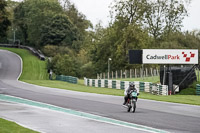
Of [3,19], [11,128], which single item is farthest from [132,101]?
[3,19]

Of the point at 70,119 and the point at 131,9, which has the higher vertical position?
the point at 131,9

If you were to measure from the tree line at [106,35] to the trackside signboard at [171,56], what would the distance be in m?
24.7

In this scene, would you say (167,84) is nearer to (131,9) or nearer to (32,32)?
(131,9)

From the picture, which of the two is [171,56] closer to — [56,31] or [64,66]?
[64,66]

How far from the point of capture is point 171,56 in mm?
42344

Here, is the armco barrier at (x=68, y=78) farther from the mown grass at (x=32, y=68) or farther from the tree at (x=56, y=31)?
the tree at (x=56, y=31)

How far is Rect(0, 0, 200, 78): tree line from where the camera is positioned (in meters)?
75.0

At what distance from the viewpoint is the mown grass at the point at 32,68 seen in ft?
201

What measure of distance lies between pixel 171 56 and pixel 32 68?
31900 mm

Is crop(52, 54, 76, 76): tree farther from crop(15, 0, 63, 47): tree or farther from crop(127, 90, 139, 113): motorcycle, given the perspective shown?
crop(127, 90, 139, 113): motorcycle

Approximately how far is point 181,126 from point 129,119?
274 cm

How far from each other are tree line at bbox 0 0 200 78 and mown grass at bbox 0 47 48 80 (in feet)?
8.37

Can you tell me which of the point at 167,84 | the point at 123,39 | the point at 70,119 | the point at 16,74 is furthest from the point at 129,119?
the point at 123,39

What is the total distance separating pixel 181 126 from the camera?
15.7 metres
